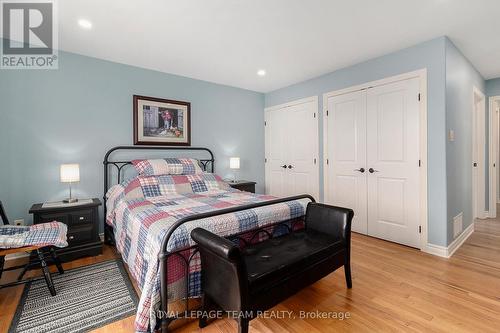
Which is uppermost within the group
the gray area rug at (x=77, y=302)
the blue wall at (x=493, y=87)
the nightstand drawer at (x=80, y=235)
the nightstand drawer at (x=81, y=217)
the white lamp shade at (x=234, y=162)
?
the blue wall at (x=493, y=87)

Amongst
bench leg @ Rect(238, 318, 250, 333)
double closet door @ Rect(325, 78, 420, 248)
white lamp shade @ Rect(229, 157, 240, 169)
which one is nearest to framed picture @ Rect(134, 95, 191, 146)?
white lamp shade @ Rect(229, 157, 240, 169)

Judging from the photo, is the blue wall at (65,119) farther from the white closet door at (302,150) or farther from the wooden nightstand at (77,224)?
the white closet door at (302,150)

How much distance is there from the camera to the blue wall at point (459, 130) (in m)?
2.76

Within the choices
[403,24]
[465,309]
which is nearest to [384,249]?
[465,309]

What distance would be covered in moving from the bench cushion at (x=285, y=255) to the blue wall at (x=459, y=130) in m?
1.87

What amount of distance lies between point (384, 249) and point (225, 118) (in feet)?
10.5

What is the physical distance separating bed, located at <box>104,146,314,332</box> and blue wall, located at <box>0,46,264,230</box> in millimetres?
296

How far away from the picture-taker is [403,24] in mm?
2432

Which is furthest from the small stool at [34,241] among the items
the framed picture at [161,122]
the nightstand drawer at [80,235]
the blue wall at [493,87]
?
the blue wall at [493,87]

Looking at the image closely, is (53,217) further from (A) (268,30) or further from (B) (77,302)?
(A) (268,30)

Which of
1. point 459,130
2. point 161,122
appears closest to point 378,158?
point 459,130

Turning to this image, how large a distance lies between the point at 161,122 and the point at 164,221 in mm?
2306

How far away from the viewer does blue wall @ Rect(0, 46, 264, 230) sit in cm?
272

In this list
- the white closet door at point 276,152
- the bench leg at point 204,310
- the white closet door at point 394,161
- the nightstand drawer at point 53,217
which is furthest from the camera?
the white closet door at point 276,152
